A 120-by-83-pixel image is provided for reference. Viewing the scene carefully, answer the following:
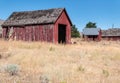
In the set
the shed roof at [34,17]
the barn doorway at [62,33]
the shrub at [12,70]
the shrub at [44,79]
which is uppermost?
the shed roof at [34,17]

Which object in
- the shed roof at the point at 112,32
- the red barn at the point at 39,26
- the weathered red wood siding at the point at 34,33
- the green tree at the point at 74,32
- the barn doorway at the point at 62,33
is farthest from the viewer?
the green tree at the point at 74,32

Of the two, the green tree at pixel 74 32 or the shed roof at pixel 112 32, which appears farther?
the green tree at pixel 74 32

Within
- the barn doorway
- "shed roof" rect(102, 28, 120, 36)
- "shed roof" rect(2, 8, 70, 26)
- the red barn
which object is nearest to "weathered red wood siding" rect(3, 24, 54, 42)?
the red barn

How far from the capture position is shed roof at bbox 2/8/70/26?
96.7ft

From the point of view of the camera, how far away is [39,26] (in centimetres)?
3008

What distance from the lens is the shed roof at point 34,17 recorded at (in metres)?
29.5

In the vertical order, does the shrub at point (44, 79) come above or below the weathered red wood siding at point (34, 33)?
below

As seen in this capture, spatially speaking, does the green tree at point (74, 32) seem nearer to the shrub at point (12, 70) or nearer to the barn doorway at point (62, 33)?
the barn doorway at point (62, 33)

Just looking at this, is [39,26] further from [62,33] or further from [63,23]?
[62,33]

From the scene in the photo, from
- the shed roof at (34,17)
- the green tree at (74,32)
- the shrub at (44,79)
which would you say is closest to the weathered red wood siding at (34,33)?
the shed roof at (34,17)

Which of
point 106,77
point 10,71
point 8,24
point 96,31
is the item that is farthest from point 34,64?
point 96,31

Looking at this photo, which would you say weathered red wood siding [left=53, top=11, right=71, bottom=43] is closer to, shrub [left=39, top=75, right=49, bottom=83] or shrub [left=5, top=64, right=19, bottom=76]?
shrub [left=5, top=64, right=19, bottom=76]

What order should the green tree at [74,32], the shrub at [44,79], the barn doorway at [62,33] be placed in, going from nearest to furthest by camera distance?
the shrub at [44,79], the barn doorway at [62,33], the green tree at [74,32]

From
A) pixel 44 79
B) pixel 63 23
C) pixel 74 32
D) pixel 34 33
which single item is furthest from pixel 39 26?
pixel 74 32
